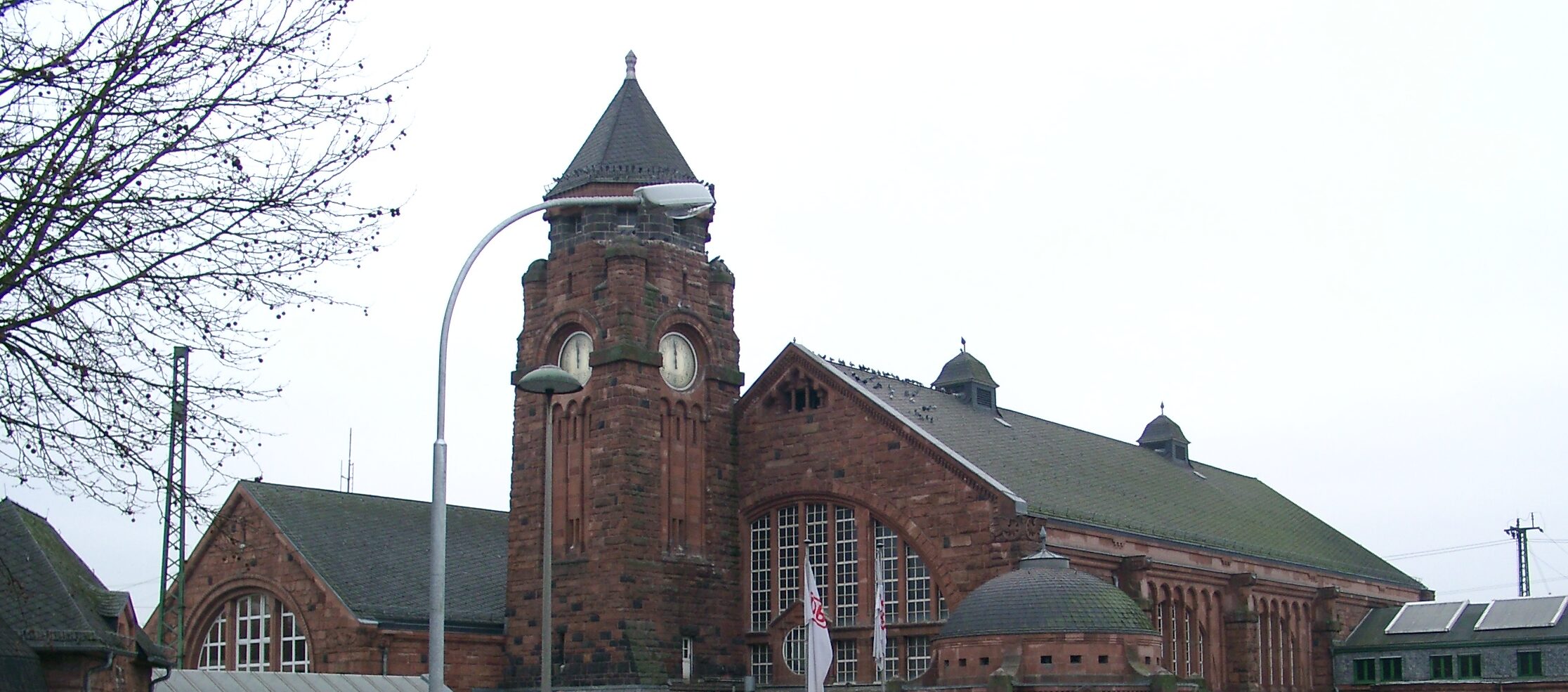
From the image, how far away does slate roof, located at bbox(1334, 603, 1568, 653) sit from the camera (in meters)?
55.2

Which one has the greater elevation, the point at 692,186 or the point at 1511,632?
the point at 692,186

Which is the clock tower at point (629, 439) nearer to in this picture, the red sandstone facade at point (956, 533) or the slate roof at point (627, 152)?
the slate roof at point (627, 152)

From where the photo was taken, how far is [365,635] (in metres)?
47.4

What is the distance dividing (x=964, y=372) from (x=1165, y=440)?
1558cm

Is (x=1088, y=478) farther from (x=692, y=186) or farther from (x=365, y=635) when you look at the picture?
(x=692, y=186)

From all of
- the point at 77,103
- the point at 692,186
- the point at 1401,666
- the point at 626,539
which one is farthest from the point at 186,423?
the point at 1401,666

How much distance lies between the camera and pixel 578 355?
48938mm

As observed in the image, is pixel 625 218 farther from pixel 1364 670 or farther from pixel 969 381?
pixel 1364 670

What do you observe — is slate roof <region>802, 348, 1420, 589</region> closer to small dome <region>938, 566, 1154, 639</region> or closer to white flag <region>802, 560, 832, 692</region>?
small dome <region>938, 566, 1154, 639</region>

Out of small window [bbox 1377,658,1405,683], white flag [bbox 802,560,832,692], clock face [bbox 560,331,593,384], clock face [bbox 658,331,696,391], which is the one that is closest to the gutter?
white flag [bbox 802,560,832,692]

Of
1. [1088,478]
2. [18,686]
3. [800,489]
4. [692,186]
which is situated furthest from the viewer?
[1088,478]

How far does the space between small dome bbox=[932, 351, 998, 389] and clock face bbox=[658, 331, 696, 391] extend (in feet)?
34.5

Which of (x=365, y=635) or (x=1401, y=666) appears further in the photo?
(x=1401, y=666)

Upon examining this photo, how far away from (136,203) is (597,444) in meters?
30.4
